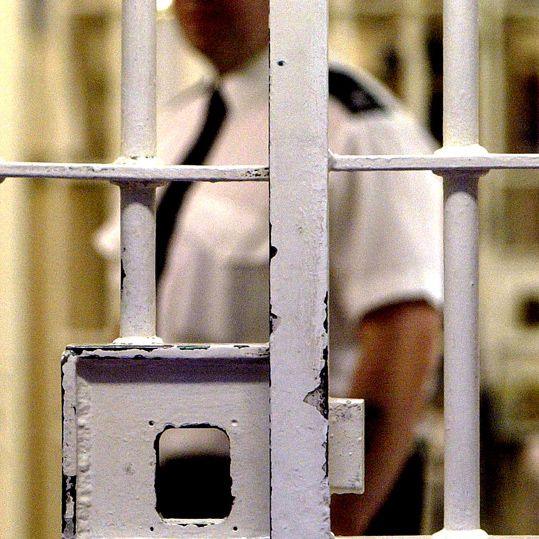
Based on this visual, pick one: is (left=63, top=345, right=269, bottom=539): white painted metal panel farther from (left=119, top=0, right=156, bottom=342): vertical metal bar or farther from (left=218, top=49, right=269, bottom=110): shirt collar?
(left=218, top=49, right=269, bottom=110): shirt collar

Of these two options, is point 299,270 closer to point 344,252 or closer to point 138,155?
point 138,155

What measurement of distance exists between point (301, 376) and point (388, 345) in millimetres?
662

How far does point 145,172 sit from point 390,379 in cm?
71

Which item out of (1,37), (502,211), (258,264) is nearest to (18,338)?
(1,37)

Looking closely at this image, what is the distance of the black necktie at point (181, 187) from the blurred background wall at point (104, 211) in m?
0.88

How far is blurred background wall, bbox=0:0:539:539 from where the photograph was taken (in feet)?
7.27

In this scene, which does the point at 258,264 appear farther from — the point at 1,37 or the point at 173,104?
the point at 1,37

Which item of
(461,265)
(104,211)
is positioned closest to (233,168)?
(461,265)

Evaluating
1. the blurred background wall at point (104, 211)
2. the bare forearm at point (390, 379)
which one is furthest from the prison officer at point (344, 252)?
the blurred background wall at point (104, 211)

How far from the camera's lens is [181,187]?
130 cm

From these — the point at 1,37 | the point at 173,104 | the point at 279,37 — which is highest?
the point at 1,37

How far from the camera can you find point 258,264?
1.29 meters

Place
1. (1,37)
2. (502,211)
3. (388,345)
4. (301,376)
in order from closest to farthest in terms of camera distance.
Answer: (301,376), (388,345), (1,37), (502,211)

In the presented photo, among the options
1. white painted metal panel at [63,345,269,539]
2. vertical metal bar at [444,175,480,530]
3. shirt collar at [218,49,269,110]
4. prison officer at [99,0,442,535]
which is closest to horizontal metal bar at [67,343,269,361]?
white painted metal panel at [63,345,269,539]
